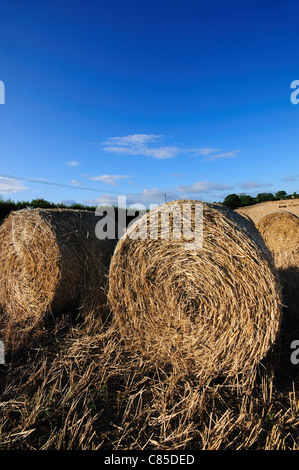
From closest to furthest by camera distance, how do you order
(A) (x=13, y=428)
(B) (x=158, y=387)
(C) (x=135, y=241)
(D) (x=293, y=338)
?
(A) (x=13, y=428)
(B) (x=158, y=387)
(C) (x=135, y=241)
(D) (x=293, y=338)

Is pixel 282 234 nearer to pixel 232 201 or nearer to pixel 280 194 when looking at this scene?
pixel 232 201

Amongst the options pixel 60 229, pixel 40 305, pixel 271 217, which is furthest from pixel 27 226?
pixel 271 217

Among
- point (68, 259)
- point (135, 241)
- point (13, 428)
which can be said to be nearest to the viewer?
point (13, 428)

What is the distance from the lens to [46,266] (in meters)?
4.70

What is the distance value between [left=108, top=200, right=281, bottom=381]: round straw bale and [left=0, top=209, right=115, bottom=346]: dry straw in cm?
121

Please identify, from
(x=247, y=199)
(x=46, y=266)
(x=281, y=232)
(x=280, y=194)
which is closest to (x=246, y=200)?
(x=247, y=199)

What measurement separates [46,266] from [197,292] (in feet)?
8.26

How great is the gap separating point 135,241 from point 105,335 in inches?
54.8

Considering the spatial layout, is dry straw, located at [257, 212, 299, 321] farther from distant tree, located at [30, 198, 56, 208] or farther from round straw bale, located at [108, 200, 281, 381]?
distant tree, located at [30, 198, 56, 208]

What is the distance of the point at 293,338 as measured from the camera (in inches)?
154

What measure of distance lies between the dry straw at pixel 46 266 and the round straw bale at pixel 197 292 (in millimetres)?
1210

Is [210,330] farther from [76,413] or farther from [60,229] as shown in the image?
[60,229]

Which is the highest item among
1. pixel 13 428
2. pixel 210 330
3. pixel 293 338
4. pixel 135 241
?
pixel 135 241

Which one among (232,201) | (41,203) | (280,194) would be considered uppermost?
(280,194)
